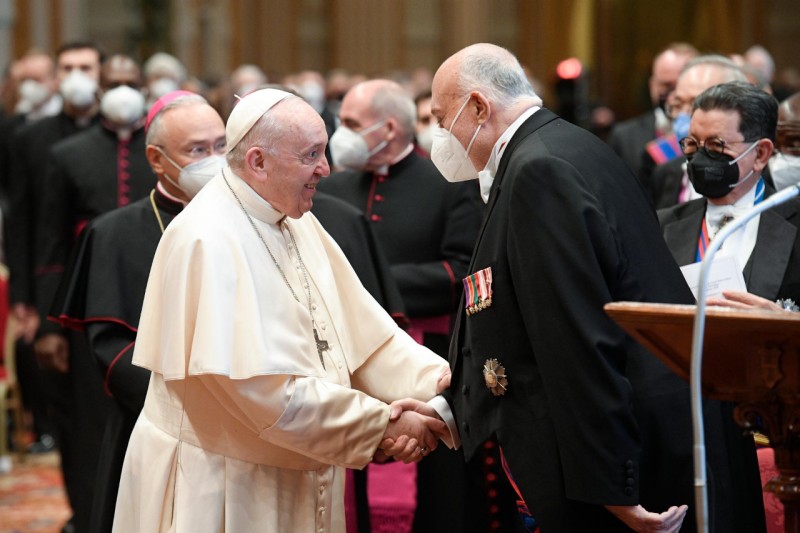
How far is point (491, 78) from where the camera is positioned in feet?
10.7

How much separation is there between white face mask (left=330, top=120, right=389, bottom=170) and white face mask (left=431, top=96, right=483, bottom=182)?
1.85m

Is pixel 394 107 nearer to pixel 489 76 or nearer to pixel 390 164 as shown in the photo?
pixel 390 164

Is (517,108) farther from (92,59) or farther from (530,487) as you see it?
(92,59)

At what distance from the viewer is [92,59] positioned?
7.72 metres

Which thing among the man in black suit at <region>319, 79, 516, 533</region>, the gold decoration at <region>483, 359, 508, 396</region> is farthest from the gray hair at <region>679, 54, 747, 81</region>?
the gold decoration at <region>483, 359, 508, 396</region>

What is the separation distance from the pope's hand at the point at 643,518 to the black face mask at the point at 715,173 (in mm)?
1491

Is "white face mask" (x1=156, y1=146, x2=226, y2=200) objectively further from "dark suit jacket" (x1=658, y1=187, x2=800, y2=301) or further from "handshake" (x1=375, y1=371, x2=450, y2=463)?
"dark suit jacket" (x1=658, y1=187, x2=800, y2=301)

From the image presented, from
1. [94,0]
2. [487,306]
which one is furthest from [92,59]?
[94,0]

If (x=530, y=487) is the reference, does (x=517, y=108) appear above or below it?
above

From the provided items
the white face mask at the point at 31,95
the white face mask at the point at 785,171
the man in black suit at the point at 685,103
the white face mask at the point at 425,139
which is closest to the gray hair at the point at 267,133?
the white face mask at the point at 785,171

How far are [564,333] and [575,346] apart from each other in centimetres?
4

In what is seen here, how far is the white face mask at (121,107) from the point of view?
5.96 metres

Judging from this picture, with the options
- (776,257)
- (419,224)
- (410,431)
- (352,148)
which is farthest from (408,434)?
(352,148)

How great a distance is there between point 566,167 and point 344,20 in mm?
14804
